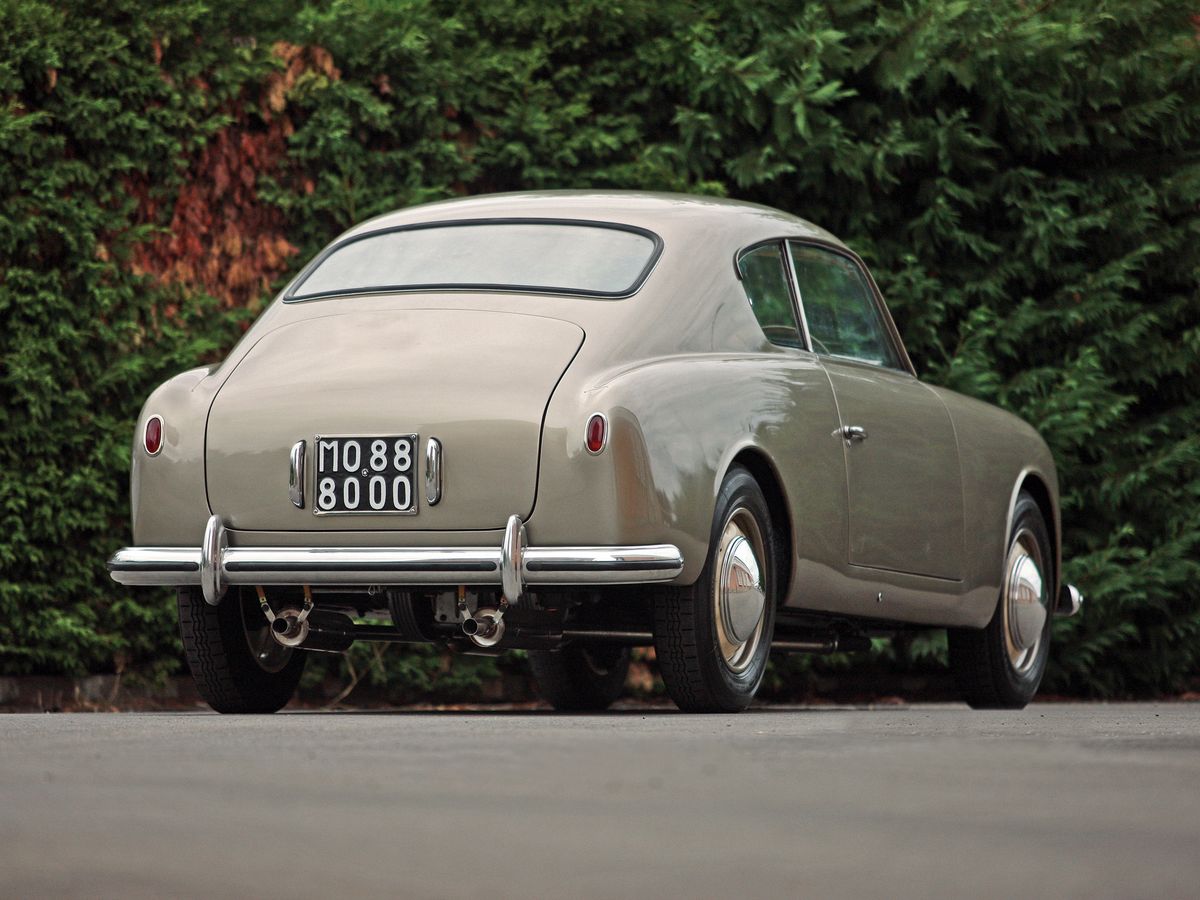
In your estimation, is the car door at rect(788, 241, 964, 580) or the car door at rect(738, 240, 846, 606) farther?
the car door at rect(788, 241, 964, 580)

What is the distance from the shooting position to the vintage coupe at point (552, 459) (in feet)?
21.2

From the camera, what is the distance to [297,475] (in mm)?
6648

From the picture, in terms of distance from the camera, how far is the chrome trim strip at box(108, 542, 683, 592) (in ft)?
20.8

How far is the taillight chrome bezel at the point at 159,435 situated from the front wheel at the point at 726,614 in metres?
1.63

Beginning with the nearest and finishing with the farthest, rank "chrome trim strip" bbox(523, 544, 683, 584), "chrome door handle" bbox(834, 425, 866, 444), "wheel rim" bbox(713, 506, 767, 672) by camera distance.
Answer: "chrome trim strip" bbox(523, 544, 683, 584), "wheel rim" bbox(713, 506, 767, 672), "chrome door handle" bbox(834, 425, 866, 444)

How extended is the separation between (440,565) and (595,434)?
58cm

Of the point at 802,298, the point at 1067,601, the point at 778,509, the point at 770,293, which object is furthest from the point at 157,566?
the point at 1067,601

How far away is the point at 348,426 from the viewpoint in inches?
260

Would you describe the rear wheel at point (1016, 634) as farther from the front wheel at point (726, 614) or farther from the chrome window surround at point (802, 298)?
the front wheel at point (726, 614)

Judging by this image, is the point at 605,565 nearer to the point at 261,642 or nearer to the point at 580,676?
the point at 261,642

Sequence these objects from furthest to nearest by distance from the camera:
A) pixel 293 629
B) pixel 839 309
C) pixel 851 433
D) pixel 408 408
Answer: pixel 839 309, pixel 851 433, pixel 293 629, pixel 408 408

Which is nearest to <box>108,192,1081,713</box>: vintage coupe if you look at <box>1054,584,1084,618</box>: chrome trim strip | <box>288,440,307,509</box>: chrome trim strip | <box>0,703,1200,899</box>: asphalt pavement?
<box>288,440,307,509</box>: chrome trim strip

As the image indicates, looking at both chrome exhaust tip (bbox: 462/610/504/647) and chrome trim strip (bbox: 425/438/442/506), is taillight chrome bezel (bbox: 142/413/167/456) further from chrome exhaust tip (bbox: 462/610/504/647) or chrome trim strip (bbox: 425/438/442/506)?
chrome exhaust tip (bbox: 462/610/504/647)

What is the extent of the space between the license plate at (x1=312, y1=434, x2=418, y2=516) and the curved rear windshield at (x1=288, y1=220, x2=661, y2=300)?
2.78ft
